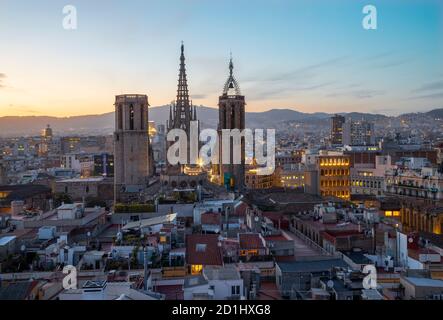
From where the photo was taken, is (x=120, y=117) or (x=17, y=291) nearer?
(x=17, y=291)

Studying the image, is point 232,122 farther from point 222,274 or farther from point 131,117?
point 222,274

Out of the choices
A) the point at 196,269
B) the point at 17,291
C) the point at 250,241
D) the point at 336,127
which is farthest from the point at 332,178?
the point at 336,127

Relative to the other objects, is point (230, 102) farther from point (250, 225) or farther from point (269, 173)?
point (250, 225)

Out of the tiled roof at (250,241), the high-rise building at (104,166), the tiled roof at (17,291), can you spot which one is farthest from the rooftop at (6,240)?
the high-rise building at (104,166)

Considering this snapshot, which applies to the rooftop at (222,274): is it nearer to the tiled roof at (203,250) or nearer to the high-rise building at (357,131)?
the tiled roof at (203,250)

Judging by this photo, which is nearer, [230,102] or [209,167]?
[230,102]
